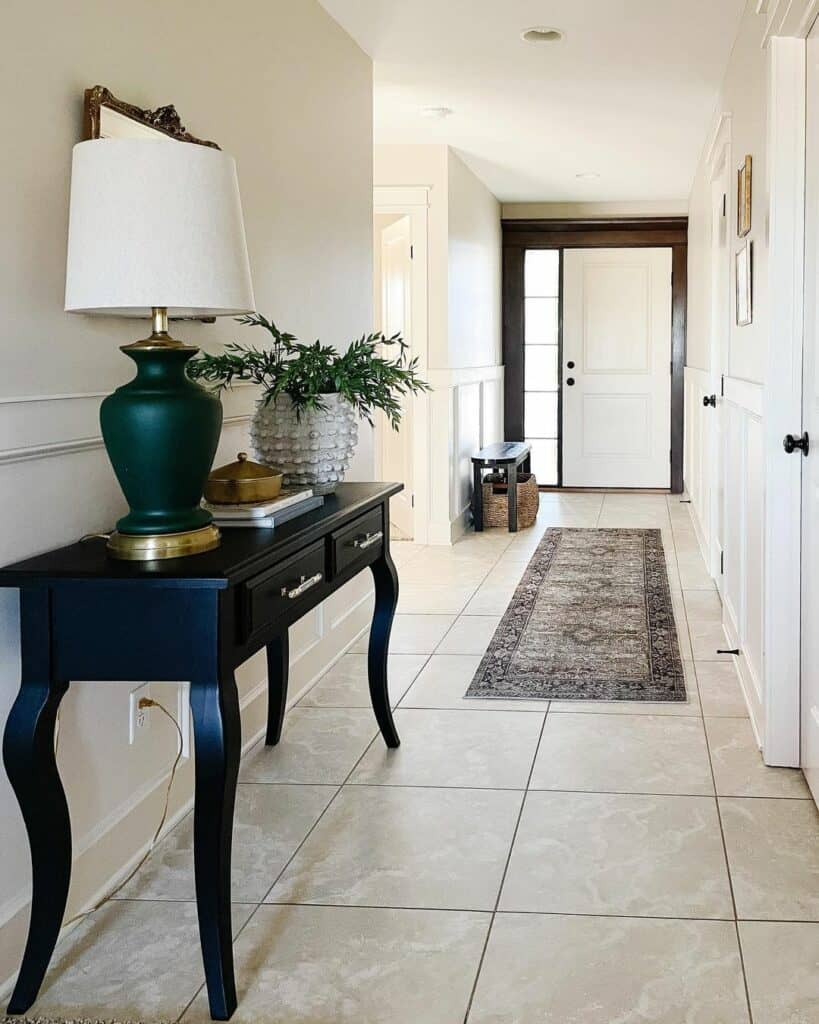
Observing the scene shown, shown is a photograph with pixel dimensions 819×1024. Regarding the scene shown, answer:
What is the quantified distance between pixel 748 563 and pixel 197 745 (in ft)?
7.62

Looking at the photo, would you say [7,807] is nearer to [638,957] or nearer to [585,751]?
[638,957]

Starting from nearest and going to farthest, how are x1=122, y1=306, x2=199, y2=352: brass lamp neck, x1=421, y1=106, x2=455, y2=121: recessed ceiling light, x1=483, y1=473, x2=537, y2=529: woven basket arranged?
1. x1=122, y1=306, x2=199, y2=352: brass lamp neck
2. x1=421, y1=106, x2=455, y2=121: recessed ceiling light
3. x1=483, y1=473, x2=537, y2=529: woven basket

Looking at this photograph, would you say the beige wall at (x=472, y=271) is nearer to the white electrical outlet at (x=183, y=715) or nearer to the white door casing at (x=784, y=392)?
the white door casing at (x=784, y=392)

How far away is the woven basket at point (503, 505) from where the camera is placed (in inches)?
302

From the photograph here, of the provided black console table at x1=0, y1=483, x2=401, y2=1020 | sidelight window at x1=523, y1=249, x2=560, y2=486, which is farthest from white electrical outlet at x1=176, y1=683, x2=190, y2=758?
sidelight window at x1=523, y1=249, x2=560, y2=486

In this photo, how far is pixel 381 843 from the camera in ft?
8.64

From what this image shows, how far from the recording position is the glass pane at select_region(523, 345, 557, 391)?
31.7 ft

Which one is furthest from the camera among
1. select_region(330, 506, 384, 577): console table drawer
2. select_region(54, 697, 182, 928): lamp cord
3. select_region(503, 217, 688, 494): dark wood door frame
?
select_region(503, 217, 688, 494): dark wood door frame

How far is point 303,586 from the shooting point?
2400 mm

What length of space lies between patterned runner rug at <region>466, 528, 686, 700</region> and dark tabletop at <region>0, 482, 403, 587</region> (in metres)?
1.61

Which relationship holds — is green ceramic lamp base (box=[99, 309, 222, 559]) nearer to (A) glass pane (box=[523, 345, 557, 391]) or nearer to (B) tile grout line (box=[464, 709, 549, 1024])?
(B) tile grout line (box=[464, 709, 549, 1024])

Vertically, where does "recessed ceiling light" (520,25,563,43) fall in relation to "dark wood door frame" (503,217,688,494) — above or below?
above

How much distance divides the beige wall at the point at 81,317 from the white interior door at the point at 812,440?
1.52 metres

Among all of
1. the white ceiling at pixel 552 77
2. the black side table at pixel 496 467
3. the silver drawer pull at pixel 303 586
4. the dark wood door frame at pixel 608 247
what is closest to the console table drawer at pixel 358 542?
the silver drawer pull at pixel 303 586
